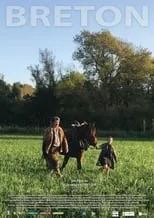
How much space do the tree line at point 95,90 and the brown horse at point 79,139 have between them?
31.3 metres

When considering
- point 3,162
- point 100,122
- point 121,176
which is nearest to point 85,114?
point 100,122

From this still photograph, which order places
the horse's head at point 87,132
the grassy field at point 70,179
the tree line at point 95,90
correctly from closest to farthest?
the grassy field at point 70,179 → the horse's head at point 87,132 → the tree line at point 95,90

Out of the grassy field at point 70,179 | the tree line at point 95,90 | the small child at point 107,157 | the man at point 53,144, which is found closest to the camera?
the grassy field at point 70,179

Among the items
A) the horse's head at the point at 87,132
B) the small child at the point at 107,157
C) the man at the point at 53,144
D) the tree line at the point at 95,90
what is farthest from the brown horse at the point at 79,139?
the tree line at the point at 95,90

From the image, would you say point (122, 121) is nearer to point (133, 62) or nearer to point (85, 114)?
point (85, 114)

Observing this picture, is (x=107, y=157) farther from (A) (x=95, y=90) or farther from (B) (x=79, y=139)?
(A) (x=95, y=90)

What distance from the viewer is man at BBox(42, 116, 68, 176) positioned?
15664 millimetres

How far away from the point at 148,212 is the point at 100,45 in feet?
152

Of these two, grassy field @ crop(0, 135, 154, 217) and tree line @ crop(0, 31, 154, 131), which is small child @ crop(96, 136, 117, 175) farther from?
tree line @ crop(0, 31, 154, 131)

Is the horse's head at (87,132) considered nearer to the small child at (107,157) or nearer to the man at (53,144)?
the small child at (107,157)

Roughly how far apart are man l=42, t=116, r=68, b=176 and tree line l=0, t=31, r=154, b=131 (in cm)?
3324

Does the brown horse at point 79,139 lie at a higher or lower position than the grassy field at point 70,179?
higher

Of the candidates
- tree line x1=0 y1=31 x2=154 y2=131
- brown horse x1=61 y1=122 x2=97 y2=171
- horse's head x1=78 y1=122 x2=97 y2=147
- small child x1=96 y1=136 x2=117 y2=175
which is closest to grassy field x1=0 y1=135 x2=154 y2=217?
small child x1=96 y1=136 x2=117 y2=175

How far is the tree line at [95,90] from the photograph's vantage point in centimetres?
5381
